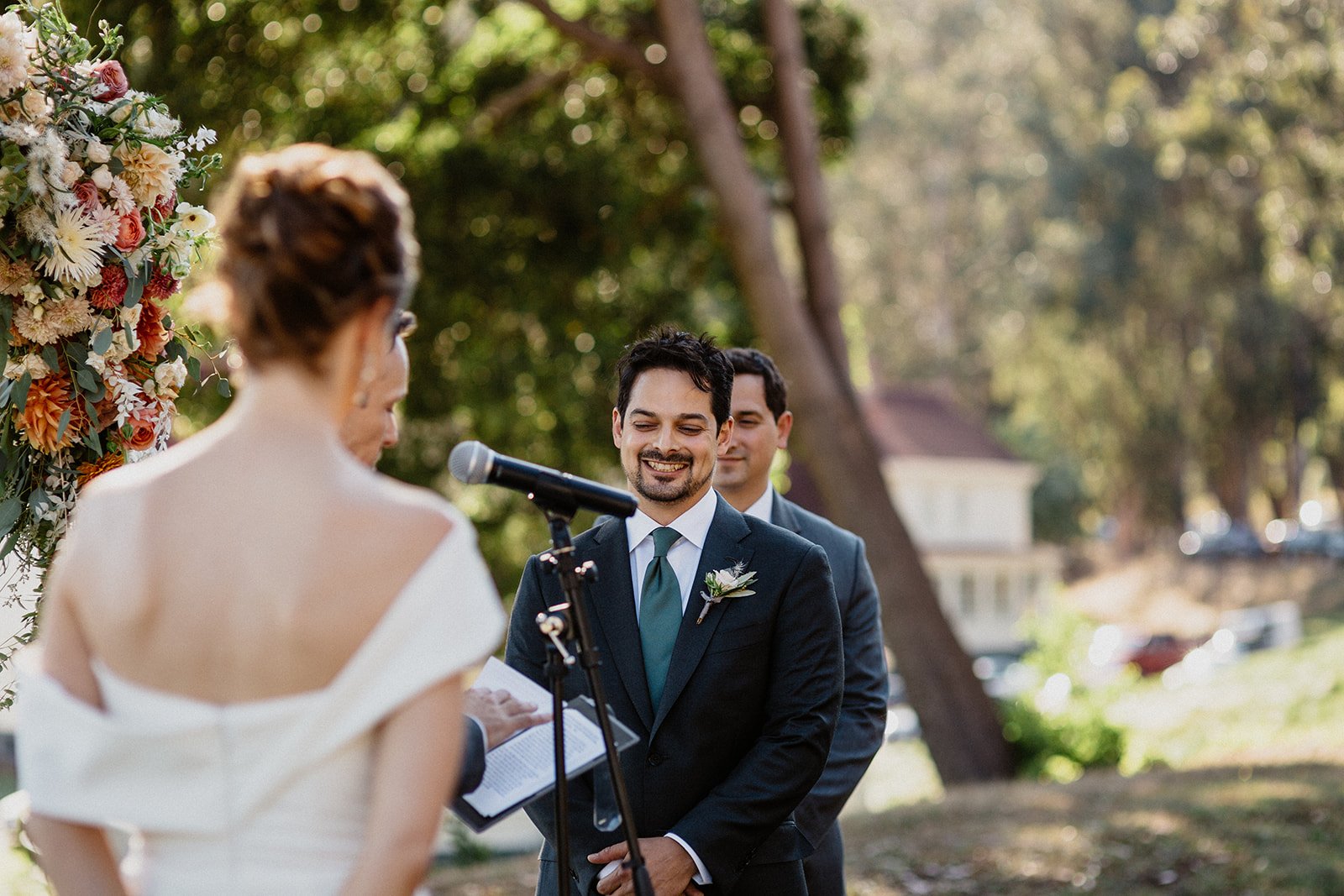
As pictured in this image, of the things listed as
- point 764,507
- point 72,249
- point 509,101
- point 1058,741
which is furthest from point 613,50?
point 72,249

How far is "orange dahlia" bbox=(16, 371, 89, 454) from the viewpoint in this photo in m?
3.60

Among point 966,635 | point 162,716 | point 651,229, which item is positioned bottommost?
point 966,635

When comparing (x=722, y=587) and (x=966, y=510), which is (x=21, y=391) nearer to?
(x=722, y=587)

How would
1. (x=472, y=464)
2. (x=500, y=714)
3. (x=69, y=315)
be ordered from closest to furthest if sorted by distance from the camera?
(x=472, y=464), (x=500, y=714), (x=69, y=315)

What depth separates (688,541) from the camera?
3781 millimetres

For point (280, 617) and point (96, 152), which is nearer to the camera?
point (280, 617)

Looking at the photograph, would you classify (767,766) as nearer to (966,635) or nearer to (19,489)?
(19,489)

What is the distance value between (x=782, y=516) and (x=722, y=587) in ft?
4.29

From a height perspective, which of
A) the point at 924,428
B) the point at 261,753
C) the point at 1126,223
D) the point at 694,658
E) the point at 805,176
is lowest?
the point at 924,428

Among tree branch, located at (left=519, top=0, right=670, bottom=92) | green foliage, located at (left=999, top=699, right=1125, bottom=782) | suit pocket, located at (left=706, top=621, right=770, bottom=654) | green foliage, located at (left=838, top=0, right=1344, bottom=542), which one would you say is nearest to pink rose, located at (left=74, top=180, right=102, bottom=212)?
suit pocket, located at (left=706, top=621, right=770, bottom=654)

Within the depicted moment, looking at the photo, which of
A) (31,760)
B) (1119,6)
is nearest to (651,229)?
(31,760)

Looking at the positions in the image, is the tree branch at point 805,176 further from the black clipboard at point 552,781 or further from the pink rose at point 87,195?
the black clipboard at point 552,781

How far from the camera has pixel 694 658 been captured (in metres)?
3.56

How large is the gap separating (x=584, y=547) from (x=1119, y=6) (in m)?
33.8
